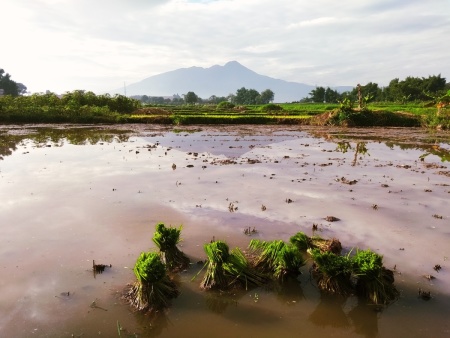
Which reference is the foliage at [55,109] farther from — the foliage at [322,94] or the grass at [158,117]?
the foliage at [322,94]

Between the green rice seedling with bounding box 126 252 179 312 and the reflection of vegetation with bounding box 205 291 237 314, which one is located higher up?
the green rice seedling with bounding box 126 252 179 312

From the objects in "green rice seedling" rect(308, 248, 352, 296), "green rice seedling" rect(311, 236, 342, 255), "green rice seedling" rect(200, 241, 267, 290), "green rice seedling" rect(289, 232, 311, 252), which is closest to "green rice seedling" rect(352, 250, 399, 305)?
"green rice seedling" rect(308, 248, 352, 296)

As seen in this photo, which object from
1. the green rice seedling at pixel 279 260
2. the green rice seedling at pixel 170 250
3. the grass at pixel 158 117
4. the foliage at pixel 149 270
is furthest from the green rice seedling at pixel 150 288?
A: the grass at pixel 158 117

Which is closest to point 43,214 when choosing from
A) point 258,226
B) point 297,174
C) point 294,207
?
point 258,226

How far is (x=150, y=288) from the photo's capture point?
18.4 feet

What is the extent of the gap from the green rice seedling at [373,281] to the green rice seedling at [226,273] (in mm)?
1696

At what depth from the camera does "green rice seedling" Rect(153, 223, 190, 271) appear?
271 inches

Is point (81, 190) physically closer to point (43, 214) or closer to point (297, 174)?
point (43, 214)

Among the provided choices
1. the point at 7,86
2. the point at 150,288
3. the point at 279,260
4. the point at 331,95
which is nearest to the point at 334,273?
the point at 279,260

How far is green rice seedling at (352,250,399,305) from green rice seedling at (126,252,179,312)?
333 centimetres

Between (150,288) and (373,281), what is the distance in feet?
12.4

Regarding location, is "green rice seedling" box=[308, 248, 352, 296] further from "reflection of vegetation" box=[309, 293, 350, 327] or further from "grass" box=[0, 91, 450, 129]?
"grass" box=[0, 91, 450, 129]

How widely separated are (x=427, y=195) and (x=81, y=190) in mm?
12323

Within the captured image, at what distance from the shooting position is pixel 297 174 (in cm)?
1517
